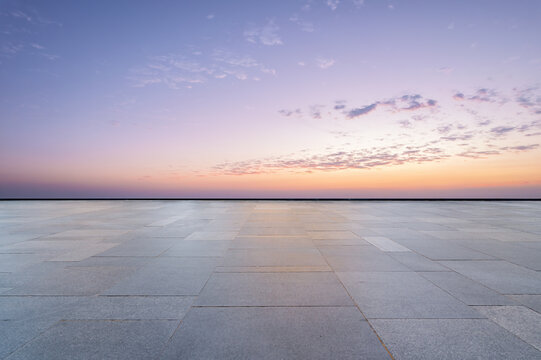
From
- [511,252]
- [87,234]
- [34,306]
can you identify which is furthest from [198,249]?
[511,252]

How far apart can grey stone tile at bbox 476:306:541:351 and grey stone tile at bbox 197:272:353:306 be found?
2259 millimetres

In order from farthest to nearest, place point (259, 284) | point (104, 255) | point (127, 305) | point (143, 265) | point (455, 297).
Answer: point (104, 255), point (143, 265), point (259, 284), point (455, 297), point (127, 305)

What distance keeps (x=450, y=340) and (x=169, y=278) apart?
5336mm

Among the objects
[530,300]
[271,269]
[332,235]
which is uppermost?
[332,235]

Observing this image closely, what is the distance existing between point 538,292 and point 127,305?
7923 millimetres

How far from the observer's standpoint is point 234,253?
8.05 metres

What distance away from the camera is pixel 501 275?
246 inches

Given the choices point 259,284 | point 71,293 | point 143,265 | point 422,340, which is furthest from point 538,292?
point 71,293

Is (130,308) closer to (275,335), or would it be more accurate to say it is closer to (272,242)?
(275,335)

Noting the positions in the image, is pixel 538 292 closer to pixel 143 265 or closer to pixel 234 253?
pixel 234 253

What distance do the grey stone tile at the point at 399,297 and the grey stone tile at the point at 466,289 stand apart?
214mm

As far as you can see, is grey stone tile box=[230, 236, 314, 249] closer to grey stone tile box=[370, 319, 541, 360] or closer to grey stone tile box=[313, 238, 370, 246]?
grey stone tile box=[313, 238, 370, 246]

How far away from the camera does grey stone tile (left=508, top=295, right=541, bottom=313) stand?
471 centimetres

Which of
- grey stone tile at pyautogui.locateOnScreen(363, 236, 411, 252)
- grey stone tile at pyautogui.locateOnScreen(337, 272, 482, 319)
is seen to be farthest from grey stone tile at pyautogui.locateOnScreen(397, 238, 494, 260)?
grey stone tile at pyautogui.locateOnScreen(337, 272, 482, 319)
